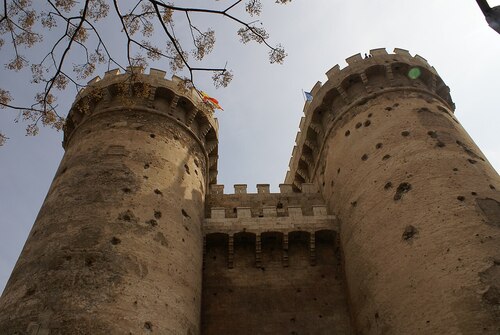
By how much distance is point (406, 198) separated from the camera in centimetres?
1296

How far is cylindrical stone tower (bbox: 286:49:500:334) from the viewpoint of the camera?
1066 centimetres

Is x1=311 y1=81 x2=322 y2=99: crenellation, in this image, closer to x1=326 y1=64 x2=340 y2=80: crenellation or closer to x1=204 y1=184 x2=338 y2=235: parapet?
x1=326 y1=64 x2=340 y2=80: crenellation

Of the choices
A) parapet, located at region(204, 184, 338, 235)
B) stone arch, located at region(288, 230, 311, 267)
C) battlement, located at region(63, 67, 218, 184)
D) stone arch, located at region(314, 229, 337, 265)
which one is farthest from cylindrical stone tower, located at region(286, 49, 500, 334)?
battlement, located at region(63, 67, 218, 184)

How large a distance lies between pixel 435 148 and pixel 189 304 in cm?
809

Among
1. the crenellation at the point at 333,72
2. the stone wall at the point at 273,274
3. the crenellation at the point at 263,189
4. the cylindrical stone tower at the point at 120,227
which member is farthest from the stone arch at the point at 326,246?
the crenellation at the point at 333,72

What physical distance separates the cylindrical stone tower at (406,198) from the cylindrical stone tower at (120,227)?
4.62m

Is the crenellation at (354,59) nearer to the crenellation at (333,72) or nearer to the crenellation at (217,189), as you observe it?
the crenellation at (333,72)

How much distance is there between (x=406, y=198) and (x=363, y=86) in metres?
6.07

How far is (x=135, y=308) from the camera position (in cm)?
1086

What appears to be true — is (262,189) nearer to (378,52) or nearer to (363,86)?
(363,86)

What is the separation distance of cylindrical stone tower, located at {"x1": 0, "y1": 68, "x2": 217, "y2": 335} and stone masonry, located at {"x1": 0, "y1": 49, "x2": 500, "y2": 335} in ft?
0.13

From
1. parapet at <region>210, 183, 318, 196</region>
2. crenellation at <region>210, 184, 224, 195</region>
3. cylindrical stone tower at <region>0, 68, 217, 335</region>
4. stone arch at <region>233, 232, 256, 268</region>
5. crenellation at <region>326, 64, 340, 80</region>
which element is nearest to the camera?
cylindrical stone tower at <region>0, 68, 217, 335</region>

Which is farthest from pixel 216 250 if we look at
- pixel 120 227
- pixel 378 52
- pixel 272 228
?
pixel 378 52

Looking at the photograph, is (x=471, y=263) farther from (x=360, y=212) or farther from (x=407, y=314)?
(x=360, y=212)
